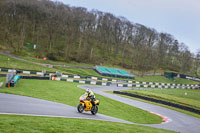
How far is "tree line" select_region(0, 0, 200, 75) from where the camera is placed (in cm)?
7606

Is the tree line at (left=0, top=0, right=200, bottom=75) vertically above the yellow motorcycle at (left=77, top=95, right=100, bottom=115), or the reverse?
the tree line at (left=0, top=0, right=200, bottom=75)

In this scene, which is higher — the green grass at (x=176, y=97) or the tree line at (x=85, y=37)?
the tree line at (x=85, y=37)

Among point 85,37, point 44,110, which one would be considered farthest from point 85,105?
point 85,37

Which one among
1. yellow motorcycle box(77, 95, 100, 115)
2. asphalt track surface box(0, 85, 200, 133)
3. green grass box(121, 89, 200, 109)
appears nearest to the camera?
asphalt track surface box(0, 85, 200, 133)

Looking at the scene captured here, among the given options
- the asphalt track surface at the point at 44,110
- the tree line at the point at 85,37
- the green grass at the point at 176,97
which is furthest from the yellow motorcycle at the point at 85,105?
the tree line at the point at 85,37

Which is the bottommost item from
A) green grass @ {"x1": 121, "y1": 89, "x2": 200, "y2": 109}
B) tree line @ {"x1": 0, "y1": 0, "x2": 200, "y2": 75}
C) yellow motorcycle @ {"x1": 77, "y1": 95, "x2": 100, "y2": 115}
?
green grass @ {"x1": 121, "y1": 89, "x2": 200, "y2": 109}

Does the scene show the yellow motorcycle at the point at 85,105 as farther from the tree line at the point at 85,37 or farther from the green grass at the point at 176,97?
the tree line at the point at 85,37

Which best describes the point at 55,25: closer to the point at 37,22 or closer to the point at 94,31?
the point at 37,22

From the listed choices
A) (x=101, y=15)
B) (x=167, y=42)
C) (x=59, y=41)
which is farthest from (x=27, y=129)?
(x=167, y=42)

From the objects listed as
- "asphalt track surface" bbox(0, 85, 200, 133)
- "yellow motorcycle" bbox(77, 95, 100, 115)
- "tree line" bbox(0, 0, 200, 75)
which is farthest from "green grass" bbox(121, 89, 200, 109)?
"tree line" bbox(0, 0, 200, 75)

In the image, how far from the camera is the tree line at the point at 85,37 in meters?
76.1

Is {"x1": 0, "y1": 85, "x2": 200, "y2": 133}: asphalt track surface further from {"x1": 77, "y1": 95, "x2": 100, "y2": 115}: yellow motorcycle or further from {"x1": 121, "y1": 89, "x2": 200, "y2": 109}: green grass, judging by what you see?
{"x1": 121, "y1": 89, "x2": 200, "y2": 109}: green grass

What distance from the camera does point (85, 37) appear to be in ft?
280

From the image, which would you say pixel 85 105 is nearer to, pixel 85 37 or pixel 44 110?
pixel 44 110
